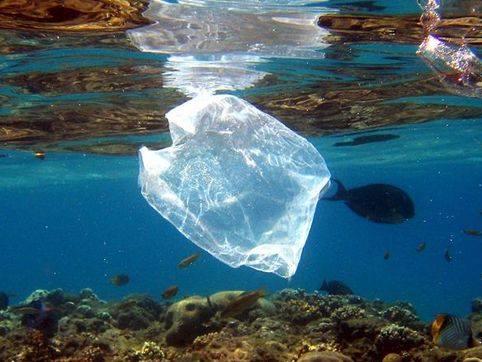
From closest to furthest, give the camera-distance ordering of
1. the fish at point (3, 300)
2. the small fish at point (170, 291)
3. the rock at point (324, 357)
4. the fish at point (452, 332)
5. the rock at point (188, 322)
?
the rock at point (324, 357) < the fish at point (452, 332) < the rock at point (188, 322) < the small fish at point (170, 291) < the fish at point (3, 300)

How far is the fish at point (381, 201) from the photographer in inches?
577

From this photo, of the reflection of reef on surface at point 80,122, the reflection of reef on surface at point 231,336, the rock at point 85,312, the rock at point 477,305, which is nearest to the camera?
the reflection of reef on surface at point 231,336

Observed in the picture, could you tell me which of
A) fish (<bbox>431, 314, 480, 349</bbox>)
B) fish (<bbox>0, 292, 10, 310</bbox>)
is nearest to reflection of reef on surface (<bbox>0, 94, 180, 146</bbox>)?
fish (<bbox>0, 292, 10, 310</bbox>)

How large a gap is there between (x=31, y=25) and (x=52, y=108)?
695 centimetres

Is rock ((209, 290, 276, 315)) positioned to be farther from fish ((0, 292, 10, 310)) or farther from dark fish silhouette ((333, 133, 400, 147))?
dark fish silhouette ((333, 133, 400, 147))

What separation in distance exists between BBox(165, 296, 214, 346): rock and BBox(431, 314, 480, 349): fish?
5354 millimetres

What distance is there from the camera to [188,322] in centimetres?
1078

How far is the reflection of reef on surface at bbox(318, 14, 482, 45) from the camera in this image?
30.9 feet

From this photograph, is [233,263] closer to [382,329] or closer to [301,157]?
[301,157]

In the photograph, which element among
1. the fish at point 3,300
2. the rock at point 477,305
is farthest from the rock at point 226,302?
the fish at point 3,300

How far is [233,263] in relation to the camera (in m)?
5.88

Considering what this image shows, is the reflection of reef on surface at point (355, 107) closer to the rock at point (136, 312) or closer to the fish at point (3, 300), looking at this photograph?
the rock at point (136, 312)

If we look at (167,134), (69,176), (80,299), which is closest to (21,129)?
(167,134)

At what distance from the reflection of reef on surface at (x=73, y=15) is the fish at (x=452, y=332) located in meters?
7.31
